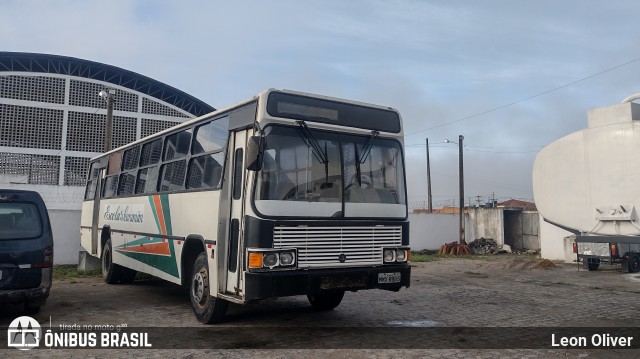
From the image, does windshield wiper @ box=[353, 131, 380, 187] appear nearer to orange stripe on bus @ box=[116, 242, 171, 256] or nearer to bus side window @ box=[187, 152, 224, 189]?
bus side window @ box=[187, 152, 224, 189]

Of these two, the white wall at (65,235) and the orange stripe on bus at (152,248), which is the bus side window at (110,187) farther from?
the white wall at (65,235)

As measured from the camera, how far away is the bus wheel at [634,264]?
49.3 ft

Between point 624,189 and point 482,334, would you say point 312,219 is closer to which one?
point 482,334

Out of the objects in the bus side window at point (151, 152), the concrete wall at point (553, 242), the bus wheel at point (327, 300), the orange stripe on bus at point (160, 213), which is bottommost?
the bus wheel at point (327, 300)

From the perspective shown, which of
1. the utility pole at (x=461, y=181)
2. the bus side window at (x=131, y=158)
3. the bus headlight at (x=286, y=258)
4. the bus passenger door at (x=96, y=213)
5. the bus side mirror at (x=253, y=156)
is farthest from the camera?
the utility pole at (x=461, y=181)

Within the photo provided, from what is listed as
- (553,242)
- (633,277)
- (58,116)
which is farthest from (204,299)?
(58,116)

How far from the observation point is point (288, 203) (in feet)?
21.4

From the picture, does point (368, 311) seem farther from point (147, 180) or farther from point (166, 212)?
point (147, 180)

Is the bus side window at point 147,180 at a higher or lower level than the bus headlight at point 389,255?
higher

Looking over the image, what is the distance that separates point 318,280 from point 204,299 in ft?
6.83

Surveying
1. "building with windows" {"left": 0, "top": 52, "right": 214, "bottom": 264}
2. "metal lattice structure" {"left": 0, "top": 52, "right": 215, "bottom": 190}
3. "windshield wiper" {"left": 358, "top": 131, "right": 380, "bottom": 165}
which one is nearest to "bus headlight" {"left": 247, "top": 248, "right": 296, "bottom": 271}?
"windshield wiper" {"left": 358, "top": 131, "right": 380, "bottom": 165}

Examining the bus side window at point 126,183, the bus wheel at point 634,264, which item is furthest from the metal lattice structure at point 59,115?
the bus wheel at point 634,264

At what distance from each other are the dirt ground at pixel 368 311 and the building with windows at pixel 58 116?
98.3 ft

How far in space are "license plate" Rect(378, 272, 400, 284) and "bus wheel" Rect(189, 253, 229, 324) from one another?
233 cm
